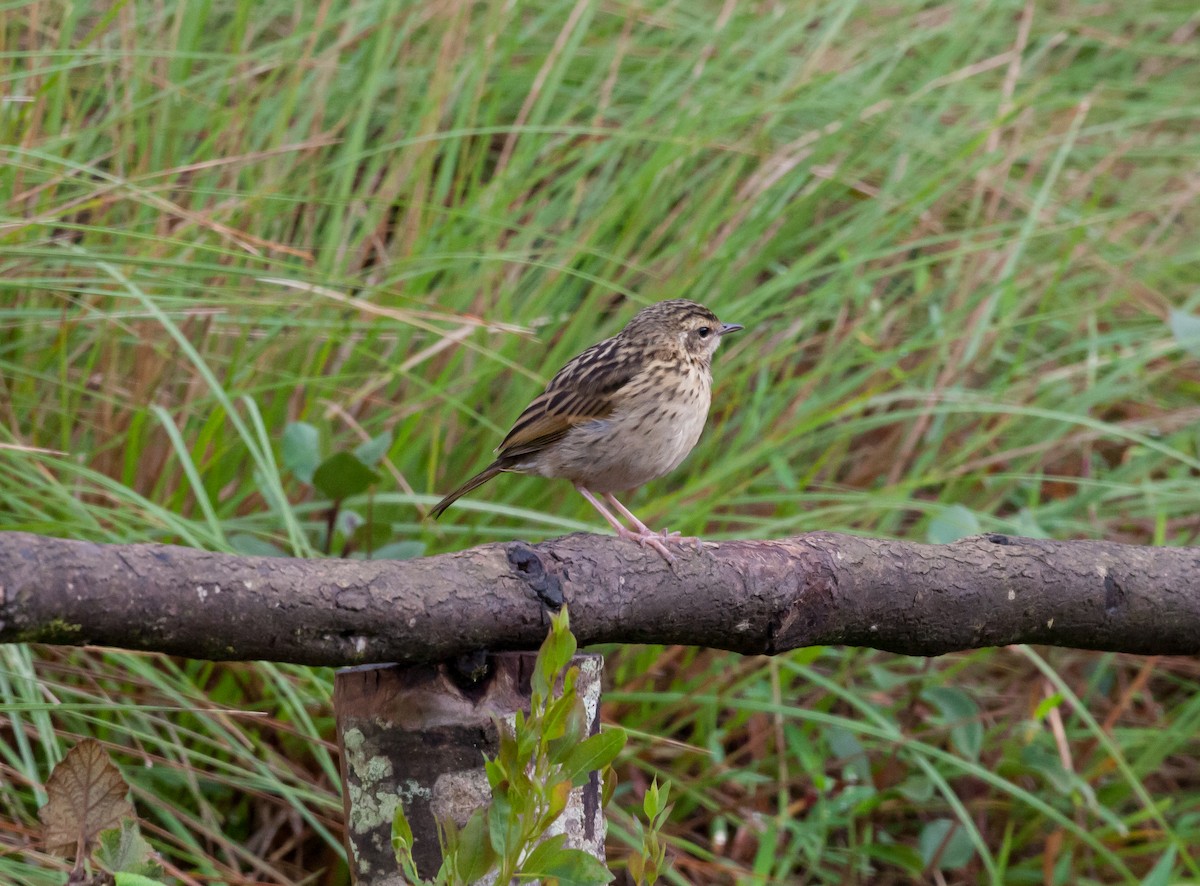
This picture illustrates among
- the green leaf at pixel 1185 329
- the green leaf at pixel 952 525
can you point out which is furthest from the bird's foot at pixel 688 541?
the green leaf at pixel 1185 329

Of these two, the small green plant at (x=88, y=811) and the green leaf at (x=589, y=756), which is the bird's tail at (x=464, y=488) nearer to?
the small green plant at (x=88, y=811)

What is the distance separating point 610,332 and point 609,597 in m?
2.79

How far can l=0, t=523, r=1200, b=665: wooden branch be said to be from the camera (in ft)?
6.27

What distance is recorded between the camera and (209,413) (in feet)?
13.9

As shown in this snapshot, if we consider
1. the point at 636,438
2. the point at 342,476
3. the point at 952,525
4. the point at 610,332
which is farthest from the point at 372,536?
the point at 952,525

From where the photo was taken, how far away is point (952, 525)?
13.9 ft

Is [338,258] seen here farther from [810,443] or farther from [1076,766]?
[1076,766]

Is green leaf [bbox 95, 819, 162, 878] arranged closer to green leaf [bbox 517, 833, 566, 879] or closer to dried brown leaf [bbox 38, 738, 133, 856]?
dried brown leaf [bbox 38, 738, 133, 856]

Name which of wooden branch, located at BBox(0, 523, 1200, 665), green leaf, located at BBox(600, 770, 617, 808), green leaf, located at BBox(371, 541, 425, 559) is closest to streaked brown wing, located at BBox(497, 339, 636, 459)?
green leaf, located at BBox(371, 541, 425, 559)

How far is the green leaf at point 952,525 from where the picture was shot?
13.3ft

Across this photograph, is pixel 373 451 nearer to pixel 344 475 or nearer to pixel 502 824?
pixel 344 475

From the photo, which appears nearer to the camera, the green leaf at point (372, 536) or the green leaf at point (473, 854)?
the green leaf at point (473, 854)

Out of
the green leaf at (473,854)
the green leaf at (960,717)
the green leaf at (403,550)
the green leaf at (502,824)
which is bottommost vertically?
the green leaf at (960,717)

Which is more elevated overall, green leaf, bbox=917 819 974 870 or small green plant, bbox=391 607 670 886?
small green plant, bbox=391 607 670 886
